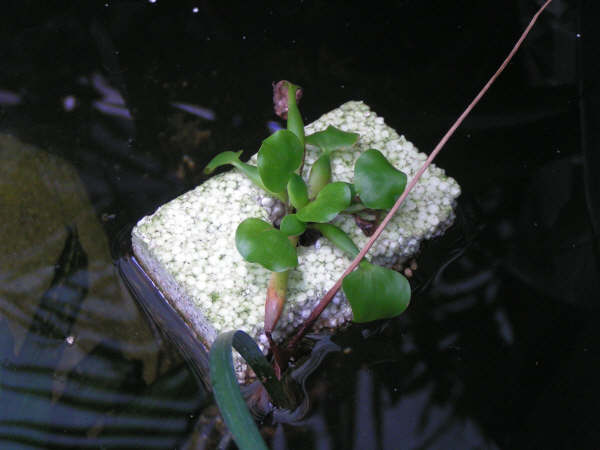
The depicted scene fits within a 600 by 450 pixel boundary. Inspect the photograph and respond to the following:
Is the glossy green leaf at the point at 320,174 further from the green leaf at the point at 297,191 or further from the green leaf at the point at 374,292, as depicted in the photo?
the green leaf at the point at 374,292

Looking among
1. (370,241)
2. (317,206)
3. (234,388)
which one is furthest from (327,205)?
(234,388)

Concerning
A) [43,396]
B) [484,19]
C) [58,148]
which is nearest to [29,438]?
[43,396]

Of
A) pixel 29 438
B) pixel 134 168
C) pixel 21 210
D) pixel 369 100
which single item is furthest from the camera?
pixel 369 100

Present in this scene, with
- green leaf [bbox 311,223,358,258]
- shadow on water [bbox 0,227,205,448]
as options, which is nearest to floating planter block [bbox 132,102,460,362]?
green leaf [bbox 311,223,358,258]

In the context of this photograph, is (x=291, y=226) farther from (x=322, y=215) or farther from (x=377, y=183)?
(x=377, y=183)

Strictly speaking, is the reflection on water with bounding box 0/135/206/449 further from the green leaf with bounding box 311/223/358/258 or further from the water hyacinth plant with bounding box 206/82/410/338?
the green leaf with bounding box 311/223/358/258

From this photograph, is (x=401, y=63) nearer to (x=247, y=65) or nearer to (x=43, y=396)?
(x=247, y=65)

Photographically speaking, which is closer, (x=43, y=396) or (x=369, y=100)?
(x=43, y=396)
